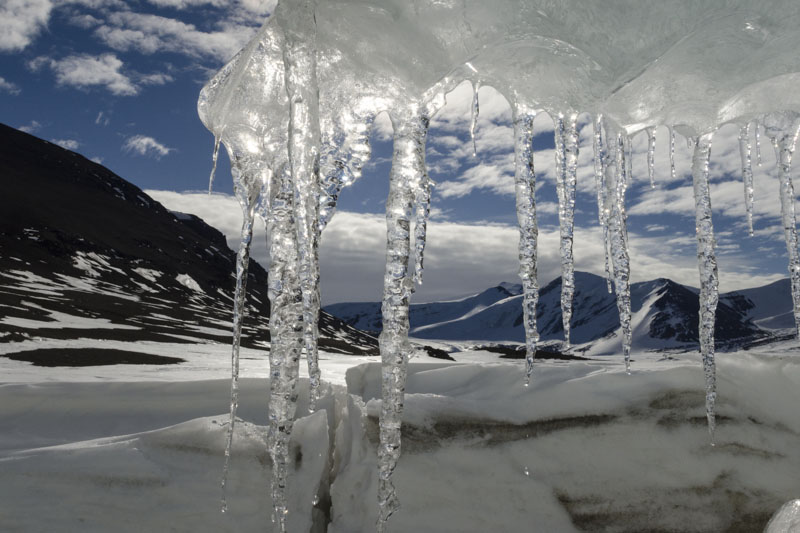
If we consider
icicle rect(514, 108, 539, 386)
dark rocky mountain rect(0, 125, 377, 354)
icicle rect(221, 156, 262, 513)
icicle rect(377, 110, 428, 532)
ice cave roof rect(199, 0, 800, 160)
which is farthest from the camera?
dark rocky mountain rect(0, 125, 377, 354)

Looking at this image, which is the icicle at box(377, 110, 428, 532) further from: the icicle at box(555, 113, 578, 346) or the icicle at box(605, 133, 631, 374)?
the icicle at box(605, 133, 631, 374)

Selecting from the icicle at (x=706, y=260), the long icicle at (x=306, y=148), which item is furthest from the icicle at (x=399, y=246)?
the icicle at (x=706, y=260)

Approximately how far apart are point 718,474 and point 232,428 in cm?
375

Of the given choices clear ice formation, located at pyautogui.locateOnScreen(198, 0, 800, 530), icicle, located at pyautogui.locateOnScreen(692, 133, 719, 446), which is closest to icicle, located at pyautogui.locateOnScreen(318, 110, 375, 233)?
clear ice formation, located at pyautogui.locateOnScreen(198, 0, 800, 530)

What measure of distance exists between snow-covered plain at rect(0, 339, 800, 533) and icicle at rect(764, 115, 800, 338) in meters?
0.86

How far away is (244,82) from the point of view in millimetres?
3248

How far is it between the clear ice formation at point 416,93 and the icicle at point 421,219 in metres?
0.01

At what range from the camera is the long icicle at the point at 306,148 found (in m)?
2.81

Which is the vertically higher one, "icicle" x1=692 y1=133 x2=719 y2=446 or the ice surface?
"icicle" x1=692 y1=133 x2=719 y2=446

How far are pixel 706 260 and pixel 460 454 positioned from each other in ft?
7.75

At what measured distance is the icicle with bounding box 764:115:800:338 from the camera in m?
4.05

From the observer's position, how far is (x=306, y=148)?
3.02 m

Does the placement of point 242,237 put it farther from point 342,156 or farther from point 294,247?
point 342,156

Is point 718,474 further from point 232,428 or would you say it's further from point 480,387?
point 232,428
